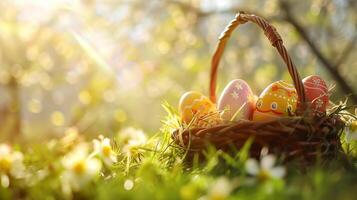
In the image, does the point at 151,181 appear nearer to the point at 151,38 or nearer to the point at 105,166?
the point at 105,166

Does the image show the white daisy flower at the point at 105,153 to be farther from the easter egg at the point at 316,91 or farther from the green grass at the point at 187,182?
the easter egg at the point at 316,91

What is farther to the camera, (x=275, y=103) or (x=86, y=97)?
(x=86, y=97)

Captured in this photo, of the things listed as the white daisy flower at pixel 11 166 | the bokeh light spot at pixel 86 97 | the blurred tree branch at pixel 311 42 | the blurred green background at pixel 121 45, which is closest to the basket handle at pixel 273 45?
the white daisy flower at pixel 11 166

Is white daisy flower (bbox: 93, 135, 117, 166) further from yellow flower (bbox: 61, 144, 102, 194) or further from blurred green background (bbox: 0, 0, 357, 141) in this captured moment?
blurred green background (bbox: 0, 0, 357, 141)

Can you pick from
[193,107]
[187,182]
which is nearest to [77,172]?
[187,182]

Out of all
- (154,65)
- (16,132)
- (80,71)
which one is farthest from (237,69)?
(16,132)

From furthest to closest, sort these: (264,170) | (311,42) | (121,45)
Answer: (121,45) < (311,42) < (264,170)

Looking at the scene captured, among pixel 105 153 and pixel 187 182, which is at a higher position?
pixel 105 153

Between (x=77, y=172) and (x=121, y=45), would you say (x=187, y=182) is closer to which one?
(x=77, y=172)
